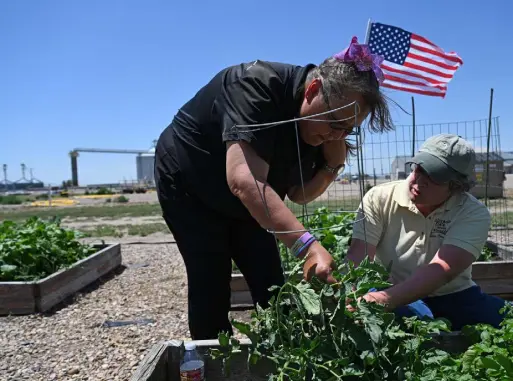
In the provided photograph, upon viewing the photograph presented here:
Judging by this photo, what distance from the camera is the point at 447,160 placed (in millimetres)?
2145

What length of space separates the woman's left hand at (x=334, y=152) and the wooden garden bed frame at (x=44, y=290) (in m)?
2.98

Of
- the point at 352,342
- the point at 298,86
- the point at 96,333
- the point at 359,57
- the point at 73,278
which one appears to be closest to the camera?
the point at 352,342

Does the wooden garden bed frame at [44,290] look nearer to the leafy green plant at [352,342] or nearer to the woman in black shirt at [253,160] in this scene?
the woman in black shirt at [253,160]

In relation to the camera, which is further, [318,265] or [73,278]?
[73,278]

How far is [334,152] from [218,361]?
3.51 ft

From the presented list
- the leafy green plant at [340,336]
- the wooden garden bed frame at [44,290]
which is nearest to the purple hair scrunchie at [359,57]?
the leafy green plant at [340,336]

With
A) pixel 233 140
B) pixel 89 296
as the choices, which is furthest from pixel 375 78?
pixel 89 296

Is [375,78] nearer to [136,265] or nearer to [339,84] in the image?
[339,84]

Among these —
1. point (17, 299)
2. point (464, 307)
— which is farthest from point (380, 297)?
point (17, 299)

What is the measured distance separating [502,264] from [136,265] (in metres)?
4.21

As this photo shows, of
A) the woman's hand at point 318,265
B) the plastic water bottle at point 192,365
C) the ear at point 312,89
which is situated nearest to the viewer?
the woman's hand at point 318,265

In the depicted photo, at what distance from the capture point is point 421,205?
2.32 metres

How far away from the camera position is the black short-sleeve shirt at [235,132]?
1.84m

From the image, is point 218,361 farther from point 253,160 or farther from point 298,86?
point 298,86
